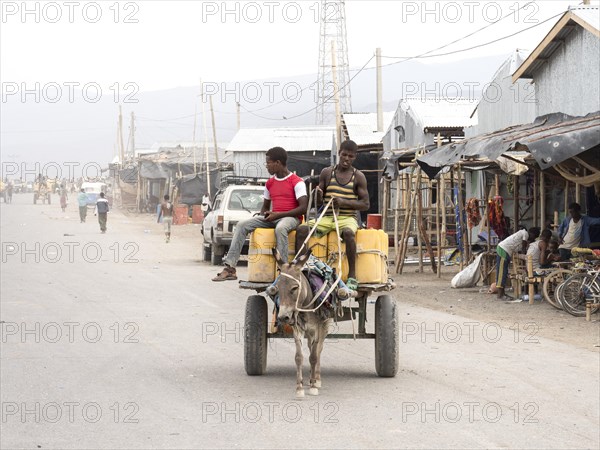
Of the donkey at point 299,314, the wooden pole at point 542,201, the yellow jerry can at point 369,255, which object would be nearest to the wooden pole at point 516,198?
the wooden pole at point 542,201

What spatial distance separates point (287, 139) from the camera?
50.2m

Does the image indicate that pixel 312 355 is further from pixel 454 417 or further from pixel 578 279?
pixel 578 279

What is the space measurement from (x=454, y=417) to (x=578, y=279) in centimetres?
815

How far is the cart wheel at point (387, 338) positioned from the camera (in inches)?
410

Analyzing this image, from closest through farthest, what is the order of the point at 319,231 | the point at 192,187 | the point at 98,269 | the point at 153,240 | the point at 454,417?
the point at 454,417 < the point at 319,231 < the point at 98,269 < the point at 153,240 < the point at 192,187

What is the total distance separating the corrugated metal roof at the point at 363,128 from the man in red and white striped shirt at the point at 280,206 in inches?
1071

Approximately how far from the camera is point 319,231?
1027cm

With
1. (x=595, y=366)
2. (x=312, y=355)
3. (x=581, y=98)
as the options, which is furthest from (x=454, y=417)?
(x=581, y=98)

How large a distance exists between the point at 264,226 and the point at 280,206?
254 mm

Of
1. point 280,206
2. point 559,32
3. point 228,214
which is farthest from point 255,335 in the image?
point 228,214

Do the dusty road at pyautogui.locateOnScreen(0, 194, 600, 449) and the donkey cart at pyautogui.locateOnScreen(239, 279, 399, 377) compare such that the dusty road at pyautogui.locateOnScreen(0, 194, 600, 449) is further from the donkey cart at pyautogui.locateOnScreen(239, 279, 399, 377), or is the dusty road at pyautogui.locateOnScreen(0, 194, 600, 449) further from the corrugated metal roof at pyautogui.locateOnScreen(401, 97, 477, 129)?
the corrugated metal roof at pyautogui.locateOnScreen(401, 97, 477, 129)

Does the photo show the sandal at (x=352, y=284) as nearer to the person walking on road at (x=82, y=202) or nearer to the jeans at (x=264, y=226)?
the jeans at (x=264, y=226)

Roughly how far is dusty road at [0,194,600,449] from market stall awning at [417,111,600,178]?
8.15 feet

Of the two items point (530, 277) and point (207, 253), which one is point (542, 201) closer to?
point (530, 277)
